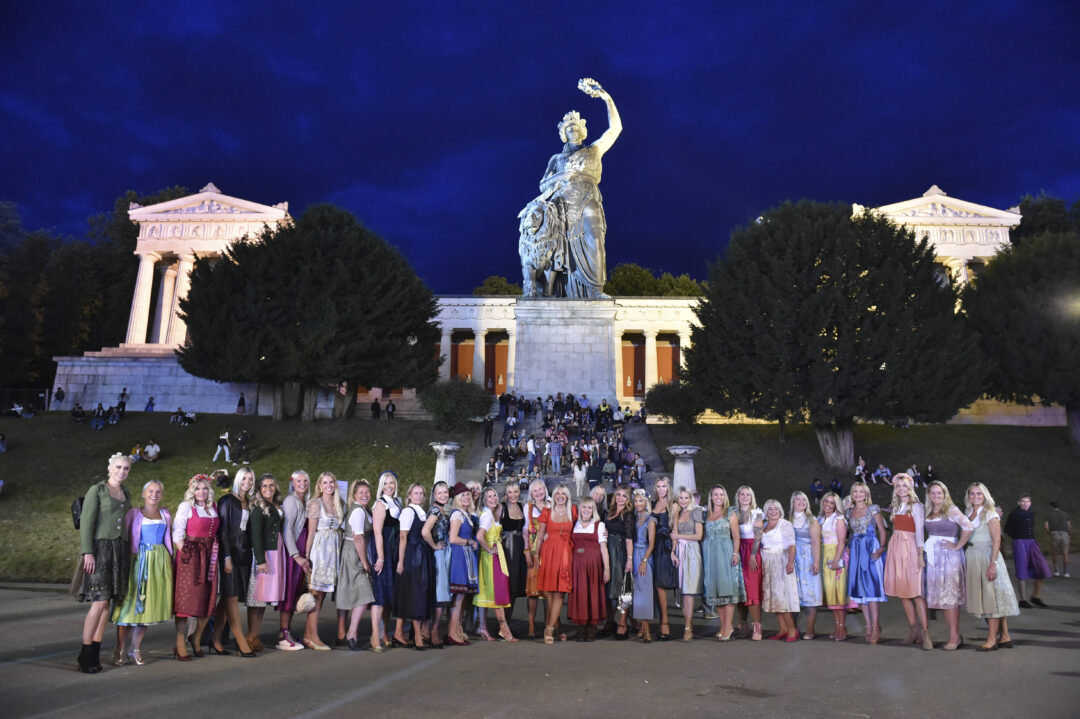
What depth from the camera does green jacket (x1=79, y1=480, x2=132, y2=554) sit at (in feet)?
24.0

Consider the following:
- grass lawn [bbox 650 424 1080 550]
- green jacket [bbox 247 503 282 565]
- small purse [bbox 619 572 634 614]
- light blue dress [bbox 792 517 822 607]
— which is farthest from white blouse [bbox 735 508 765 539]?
grass lawn [bbox 650 424 1080 550]

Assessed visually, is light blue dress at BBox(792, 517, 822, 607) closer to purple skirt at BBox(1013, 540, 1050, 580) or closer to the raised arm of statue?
purple skirt at BBox(1013, 540, 1050, 580)

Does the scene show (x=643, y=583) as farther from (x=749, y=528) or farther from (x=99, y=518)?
(x=99, y=518)

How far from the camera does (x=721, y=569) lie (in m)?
9.23

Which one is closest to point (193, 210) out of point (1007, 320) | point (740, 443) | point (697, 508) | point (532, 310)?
point (532, 310)

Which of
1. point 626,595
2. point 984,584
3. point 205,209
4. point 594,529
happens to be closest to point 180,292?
point 205,209

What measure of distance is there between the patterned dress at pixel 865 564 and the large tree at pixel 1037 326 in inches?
1030

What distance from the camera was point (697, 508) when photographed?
961cm

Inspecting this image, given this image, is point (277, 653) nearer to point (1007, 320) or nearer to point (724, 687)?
point (724, 687)

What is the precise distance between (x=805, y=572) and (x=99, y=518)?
316 inches

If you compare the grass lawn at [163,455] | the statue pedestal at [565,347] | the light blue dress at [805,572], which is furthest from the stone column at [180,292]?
the light blue dress at [805,572]

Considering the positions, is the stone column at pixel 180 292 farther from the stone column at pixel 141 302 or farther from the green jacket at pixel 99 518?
the green jacket at pixel 99 518

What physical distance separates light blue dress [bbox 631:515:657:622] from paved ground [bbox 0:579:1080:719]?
A: 62cm

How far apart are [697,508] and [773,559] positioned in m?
1.11
